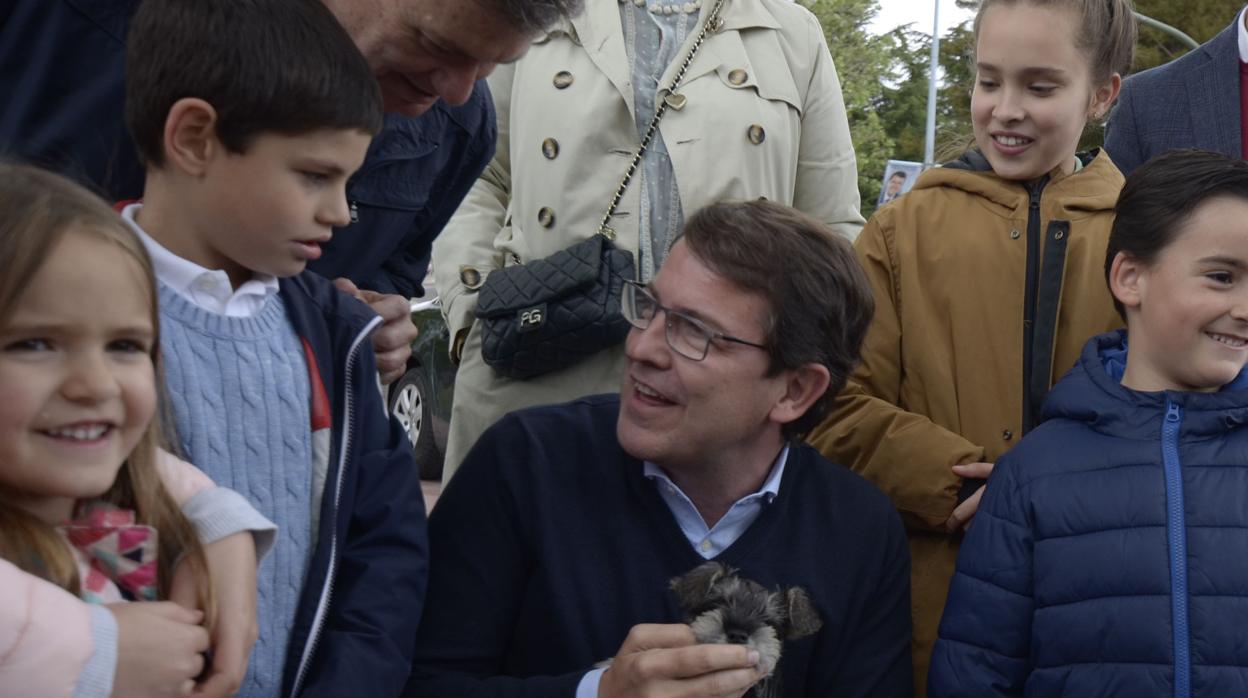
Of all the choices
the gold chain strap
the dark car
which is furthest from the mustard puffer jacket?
the dark car

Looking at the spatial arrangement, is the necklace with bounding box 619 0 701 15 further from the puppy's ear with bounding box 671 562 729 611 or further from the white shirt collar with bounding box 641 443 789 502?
the puppy's ear with bounding box 671 562 729 611

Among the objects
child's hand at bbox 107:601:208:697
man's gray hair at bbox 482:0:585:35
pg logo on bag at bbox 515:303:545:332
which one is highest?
man's gray hair at bbox 482:0:585:35

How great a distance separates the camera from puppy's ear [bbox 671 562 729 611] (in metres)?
2.67

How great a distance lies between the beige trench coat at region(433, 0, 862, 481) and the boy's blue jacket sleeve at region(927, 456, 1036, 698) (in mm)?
1143

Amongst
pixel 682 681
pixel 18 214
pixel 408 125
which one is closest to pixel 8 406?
pixel 18 214

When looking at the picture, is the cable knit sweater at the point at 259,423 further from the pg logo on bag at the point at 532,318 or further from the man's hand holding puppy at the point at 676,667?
the pg logo on bag at the point at 532,318

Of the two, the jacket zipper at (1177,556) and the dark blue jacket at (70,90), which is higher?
the dark blue jacket at (70,90)

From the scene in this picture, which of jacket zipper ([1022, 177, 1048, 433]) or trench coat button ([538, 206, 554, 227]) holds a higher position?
trench coat button ([538, 206, 554, 227])

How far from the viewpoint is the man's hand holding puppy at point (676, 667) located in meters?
2.43

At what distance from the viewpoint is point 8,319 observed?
1777 millimetres

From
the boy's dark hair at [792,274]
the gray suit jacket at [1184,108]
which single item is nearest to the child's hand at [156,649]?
the boy's dark hair at [792,274]

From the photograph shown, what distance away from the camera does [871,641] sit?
2891 mm

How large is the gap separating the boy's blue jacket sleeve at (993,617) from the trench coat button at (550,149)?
1.49m

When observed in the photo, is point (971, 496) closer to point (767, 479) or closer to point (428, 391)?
point (767, 479)
